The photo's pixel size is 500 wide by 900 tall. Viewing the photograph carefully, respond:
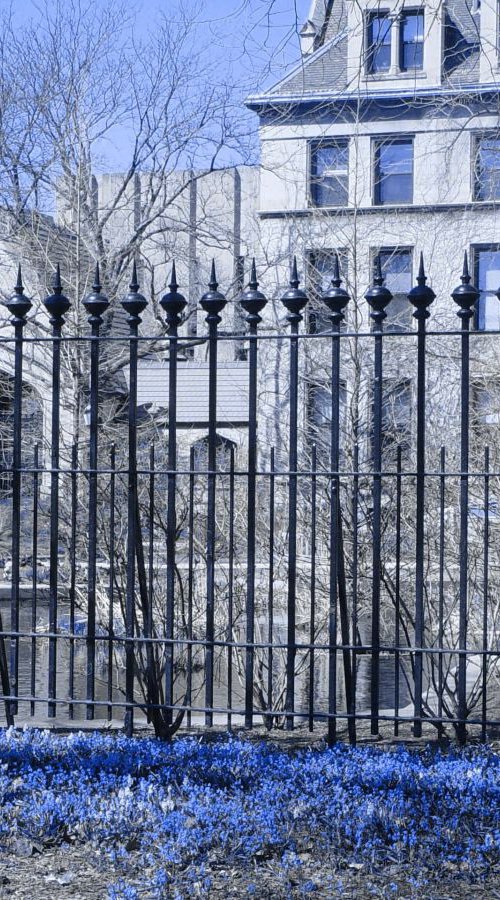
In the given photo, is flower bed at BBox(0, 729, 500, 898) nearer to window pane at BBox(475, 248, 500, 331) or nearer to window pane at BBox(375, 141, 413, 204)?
window pane at BBox(475, 248, 500, 331)

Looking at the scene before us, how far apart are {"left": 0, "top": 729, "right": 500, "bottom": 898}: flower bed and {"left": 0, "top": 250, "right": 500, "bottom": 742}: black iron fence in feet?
2.07

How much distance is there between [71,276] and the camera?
21875 millimetres

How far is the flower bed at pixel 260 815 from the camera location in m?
3.56

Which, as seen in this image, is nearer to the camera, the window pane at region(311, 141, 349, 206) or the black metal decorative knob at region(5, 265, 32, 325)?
the black metal decorative knob at region(5, 265, 32, 325)

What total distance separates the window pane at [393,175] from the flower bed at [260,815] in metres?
21.7

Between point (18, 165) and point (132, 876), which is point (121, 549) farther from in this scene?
point (18, 165)

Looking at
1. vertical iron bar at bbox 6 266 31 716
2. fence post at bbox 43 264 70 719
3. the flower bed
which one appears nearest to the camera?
the flower bed

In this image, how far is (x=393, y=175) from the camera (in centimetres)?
2511

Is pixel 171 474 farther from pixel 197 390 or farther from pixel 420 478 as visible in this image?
pixel 197 390

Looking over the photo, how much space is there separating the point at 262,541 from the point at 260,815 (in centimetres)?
708

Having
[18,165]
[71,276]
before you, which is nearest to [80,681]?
[71,276]

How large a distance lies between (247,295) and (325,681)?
7.21m

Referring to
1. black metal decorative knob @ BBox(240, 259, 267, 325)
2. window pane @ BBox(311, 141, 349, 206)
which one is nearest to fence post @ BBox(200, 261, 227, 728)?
black metal decorative knob @ BBox(240, 259, 267, 325)

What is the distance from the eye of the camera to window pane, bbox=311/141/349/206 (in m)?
24.3
